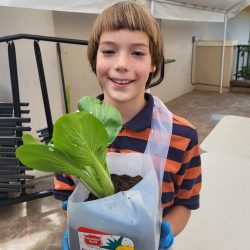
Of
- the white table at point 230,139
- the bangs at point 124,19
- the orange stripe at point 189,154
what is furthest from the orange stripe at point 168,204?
the white table at point 230,139

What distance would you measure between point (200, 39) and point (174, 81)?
1442mm

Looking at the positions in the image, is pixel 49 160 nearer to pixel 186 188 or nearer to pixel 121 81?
pixel 121 81

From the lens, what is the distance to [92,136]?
0.38 m

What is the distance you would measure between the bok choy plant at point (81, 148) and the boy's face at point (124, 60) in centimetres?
23

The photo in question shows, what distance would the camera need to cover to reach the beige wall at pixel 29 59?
180 centimetres

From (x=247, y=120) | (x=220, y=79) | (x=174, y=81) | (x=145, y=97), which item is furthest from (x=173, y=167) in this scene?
(x=220, y=79)

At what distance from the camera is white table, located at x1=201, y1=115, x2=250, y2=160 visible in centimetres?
154

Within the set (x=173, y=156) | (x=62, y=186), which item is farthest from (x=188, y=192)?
(x=62, y=186)

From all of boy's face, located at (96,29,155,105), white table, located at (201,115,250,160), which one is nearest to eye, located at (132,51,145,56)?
boy's face, located at (96,29,155,105)

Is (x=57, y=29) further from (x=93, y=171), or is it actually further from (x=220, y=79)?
(x=220, y=79)

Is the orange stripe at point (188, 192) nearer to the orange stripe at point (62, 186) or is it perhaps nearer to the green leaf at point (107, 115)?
the orange stripe at point (62, 186)

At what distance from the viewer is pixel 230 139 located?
1.66 m

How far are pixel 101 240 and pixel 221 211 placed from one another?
79 cm

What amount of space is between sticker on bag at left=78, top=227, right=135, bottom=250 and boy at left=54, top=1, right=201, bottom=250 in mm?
253
